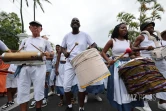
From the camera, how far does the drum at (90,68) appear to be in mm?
3082

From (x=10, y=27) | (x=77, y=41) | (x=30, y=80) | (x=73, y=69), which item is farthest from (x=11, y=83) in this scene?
(x=10, y=27)

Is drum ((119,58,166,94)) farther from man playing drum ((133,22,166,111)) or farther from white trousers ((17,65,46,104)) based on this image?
white trousers ((17,65,46,104))

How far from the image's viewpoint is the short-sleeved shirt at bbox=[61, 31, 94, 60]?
447 cm

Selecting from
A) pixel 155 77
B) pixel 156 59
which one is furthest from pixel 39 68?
pixel 156 59

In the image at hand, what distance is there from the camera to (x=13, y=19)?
33.2 meters

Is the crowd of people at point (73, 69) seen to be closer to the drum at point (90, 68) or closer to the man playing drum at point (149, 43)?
the man playing drum at point (149, 43)

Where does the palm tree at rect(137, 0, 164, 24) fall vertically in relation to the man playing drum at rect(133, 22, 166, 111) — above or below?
above

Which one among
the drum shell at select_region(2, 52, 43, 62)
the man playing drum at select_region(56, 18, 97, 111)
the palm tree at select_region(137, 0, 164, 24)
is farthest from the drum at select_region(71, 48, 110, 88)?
the palm tree at select_region(137, 0, 164, 24)

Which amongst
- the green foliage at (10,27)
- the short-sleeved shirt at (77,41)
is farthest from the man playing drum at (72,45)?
the green foliage at (10,27)

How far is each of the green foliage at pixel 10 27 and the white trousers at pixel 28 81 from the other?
89.1 feet

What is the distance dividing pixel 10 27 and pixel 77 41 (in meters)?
29.3

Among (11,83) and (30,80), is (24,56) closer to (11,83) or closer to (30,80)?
(30,80)

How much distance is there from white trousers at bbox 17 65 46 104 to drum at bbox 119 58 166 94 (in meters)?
1.94

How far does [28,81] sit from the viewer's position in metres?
4.12
